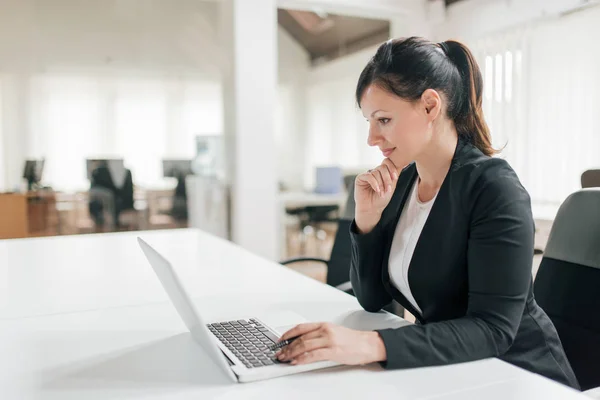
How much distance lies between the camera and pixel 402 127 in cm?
124

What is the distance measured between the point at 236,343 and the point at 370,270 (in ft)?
1.52

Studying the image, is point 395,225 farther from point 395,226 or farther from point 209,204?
point 209,204

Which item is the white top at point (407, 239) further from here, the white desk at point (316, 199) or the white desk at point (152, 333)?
the white desk at point (316, 199)

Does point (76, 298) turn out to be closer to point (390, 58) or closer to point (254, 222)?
point (390, 58)

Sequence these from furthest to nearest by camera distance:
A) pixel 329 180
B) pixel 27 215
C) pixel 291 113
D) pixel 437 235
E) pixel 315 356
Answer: pixel 291 113 < pixel 329 180 < pixel 27 215 < pixel 437 235 < pixel 315 356

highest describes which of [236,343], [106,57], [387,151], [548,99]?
[106,57]

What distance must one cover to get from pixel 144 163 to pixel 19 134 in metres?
0.95

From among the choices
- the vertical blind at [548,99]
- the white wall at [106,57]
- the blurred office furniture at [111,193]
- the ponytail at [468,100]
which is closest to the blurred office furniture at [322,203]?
the white wall at [106,57]

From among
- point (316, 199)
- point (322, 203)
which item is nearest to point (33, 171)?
point (316, 199)

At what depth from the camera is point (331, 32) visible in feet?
24.3

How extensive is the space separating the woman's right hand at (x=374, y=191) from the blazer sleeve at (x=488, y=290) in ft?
0.88

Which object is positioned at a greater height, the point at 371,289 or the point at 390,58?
the point at 390,58

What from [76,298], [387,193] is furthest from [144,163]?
[387,193]

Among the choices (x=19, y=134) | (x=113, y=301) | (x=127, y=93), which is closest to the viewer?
(x=113, y=301)
